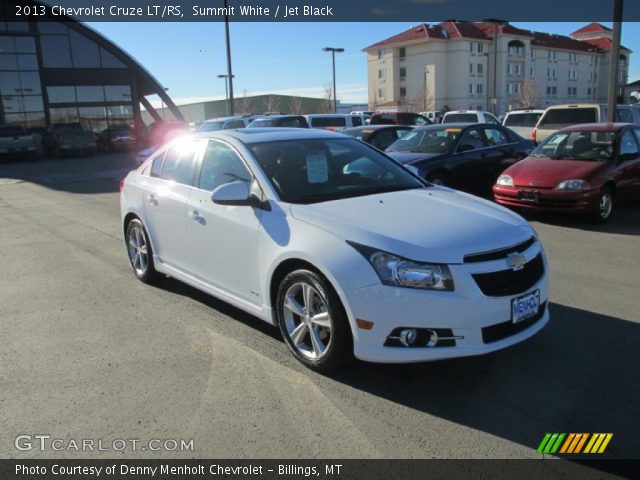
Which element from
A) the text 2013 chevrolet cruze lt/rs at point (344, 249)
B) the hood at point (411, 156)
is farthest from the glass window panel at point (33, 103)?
the text 2013 chevrolet cruze lt/rs at point (344, 249)

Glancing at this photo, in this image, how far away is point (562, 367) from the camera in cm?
390

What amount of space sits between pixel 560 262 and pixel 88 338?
5.11 meters

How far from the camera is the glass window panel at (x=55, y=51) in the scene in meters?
37.5

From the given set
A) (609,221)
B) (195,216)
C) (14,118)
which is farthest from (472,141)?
(14,118)

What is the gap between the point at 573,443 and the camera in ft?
10.0

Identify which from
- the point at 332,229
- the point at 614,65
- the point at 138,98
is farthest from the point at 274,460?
the point at 138,98

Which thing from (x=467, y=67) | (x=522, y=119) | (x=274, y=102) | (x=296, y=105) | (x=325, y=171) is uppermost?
(x=467, y=67)

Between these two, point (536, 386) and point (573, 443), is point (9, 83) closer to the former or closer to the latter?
point (536, 386)

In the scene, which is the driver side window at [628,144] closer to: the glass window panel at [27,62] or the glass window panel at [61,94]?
the glass window panel at [61,94]

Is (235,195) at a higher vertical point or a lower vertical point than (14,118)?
lower

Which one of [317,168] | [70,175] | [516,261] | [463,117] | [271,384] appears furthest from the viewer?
[463,117]

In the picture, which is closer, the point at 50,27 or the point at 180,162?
the point at 180,162

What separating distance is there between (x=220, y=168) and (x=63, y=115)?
3766cm

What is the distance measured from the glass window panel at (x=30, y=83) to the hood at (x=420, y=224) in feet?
127
